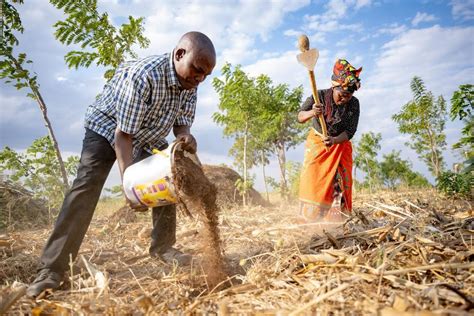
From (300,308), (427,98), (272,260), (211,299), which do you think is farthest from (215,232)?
(427,98)

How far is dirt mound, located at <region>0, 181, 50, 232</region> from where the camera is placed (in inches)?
237

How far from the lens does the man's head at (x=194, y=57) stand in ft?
7.78

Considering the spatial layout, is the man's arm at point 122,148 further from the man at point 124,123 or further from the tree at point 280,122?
the tree at point 280,122

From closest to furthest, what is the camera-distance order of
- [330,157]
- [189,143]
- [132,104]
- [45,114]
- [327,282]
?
[327,282]
[132,104]
[189,143]
[330,157]
[45,114]

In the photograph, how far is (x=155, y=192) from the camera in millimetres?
2199

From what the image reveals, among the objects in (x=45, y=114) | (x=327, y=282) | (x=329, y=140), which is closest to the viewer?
(x=327, y=282)

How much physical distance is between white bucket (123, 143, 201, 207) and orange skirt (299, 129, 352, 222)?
218cm

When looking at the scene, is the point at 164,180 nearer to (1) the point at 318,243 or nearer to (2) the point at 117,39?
(1) the point at 318,243

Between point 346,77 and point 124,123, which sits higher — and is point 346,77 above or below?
above

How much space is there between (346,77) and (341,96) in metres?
0.22

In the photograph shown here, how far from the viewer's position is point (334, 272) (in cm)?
174

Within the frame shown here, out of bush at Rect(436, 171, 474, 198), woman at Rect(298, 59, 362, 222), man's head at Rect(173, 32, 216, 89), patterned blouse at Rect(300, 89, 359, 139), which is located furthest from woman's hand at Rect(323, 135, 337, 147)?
bush at Rect(436, 171, 474, 198)

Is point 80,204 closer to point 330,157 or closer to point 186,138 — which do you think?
point 186,138

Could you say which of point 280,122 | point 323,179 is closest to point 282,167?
point 280,122
